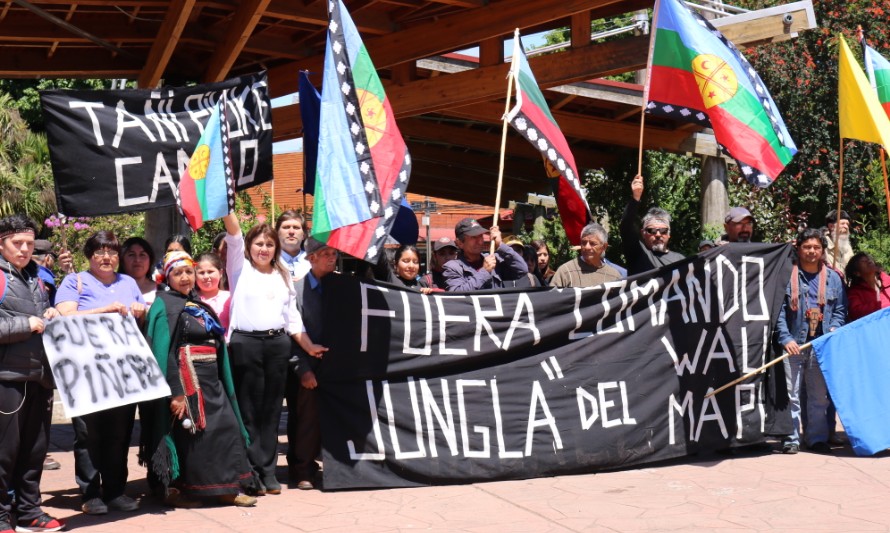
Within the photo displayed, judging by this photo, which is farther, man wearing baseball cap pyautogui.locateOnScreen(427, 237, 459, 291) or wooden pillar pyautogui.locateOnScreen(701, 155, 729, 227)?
wooden pillar pyautogui.locateOnScreen(701, 155, 729, 227)

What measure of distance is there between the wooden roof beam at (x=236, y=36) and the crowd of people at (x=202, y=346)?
2197 mm

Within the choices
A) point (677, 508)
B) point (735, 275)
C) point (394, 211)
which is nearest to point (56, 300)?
point (394, 211)

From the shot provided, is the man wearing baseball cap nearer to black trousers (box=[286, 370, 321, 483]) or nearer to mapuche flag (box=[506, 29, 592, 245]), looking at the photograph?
mapuche flag (box=[506, 29, 592, 245])

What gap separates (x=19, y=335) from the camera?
551cm

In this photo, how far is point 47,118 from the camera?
22.2 feet

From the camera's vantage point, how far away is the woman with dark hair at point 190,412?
20.1ft

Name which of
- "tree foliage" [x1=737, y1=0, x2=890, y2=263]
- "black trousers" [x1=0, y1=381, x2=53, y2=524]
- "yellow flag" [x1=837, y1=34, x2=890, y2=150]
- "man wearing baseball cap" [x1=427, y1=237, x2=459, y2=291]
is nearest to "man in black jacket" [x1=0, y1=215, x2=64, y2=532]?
"black trousers" [x1=0, y1=381, x2=53, y2=524]

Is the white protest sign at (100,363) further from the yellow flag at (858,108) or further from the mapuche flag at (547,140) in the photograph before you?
the yellow flag at (858,108)

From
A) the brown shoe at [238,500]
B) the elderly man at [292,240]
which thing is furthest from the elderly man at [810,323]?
the brown shoe at [238,500]

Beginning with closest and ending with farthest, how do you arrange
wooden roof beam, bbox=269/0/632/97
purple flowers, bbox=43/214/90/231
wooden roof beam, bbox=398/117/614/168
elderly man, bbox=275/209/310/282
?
1. elderly man, bbox=275/209/310/282
2. wooden roof beam, bbox=269/0/632/97
3. wooden roof beam, bbox=398/117/614/168
4. purple flowers, bbox=43/214/90/231

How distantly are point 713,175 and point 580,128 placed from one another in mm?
1889

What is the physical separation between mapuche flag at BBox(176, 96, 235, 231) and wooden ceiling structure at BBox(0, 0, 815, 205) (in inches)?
84.8

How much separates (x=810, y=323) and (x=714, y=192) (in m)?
5.99

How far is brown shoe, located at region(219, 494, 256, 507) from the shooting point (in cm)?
622
